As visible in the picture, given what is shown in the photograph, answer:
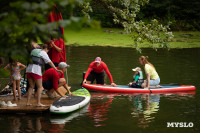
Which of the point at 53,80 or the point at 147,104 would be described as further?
the point at 147,104

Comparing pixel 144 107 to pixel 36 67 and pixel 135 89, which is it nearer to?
pixel 135 89

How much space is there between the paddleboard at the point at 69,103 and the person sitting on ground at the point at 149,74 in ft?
7.29

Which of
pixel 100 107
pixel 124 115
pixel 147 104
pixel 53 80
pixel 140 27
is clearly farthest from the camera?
pixel 140 27

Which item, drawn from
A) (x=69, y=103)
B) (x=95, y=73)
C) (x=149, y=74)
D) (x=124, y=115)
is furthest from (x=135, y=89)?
(x=69, y=103)

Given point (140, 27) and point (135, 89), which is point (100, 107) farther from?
point (140, 27)

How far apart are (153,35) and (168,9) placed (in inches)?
880

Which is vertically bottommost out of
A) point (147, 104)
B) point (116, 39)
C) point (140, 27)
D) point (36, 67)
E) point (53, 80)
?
point (147, 104)

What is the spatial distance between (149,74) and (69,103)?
3.25m

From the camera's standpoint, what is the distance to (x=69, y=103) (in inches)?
327

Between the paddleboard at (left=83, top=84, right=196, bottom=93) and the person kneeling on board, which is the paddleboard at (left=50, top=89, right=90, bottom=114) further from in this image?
the paddleboard at (left=83, top=84, right=196, bottom=93)

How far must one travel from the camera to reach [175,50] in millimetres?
22219

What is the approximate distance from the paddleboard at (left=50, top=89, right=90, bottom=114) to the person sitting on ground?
222 centimetres

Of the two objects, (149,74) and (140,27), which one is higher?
(140,27)

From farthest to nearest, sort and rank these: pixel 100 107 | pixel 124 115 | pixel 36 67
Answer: pixel 100 107 < pixel 124 115 < pixel 36 67
